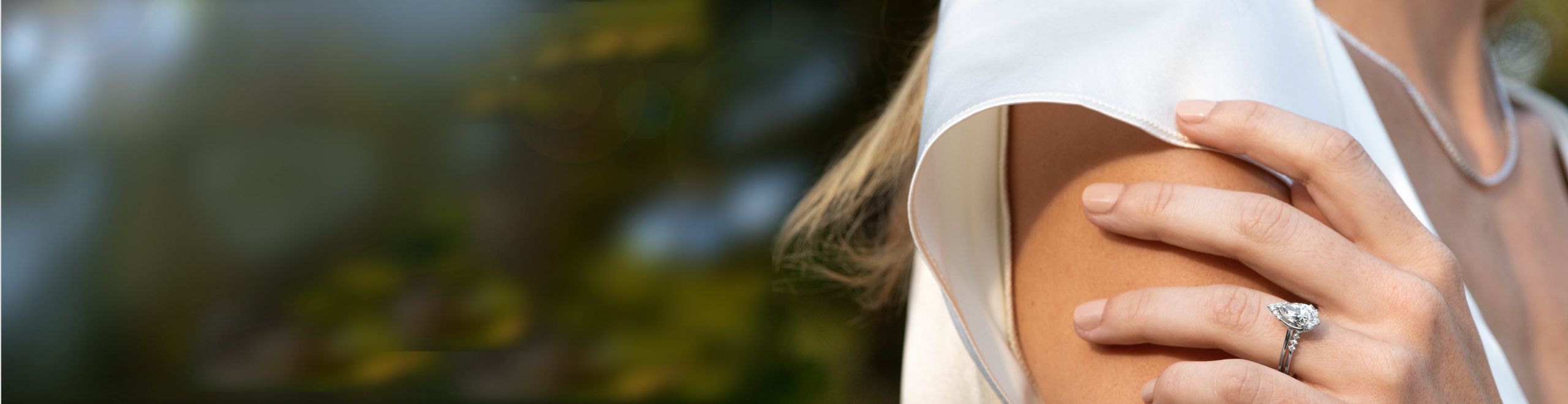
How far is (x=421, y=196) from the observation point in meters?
2.45

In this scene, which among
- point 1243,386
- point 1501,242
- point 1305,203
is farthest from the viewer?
point 1501,242

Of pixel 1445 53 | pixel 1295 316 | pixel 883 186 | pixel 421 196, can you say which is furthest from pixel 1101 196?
pixel 421 196

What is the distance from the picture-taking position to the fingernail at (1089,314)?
75cm

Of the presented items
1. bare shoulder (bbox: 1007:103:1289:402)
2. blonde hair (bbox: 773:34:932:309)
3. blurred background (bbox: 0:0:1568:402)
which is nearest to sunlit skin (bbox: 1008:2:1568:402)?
bare shoulder (bbox: 1007:103:1289:402)

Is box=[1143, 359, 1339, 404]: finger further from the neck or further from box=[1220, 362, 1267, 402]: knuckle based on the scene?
the neck

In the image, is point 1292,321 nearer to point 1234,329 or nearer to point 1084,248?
point 1234,329

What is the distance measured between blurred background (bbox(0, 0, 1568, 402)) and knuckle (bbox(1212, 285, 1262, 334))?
1.79m

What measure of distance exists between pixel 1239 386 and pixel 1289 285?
3.8 inches

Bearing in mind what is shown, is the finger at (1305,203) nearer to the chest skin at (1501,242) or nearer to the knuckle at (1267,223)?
the knuckle at (1267,223)

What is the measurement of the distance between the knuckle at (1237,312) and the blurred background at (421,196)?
179 cm

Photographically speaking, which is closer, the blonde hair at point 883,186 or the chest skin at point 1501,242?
the chest skin at point 1501,242

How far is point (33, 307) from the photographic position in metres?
2.46

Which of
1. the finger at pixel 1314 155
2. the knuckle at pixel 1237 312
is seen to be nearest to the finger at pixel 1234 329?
the knuckle at pixel 1237 312

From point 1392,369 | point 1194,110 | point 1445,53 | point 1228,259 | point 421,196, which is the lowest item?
point 1392,369
